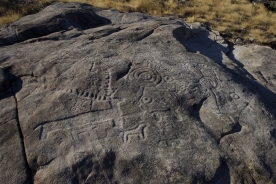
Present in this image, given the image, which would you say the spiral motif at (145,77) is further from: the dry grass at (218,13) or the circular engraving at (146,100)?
the dry grass at (218,13)

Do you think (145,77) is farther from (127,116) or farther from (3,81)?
(3,81)

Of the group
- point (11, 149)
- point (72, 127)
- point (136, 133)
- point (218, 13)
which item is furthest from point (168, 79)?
point (218, 13)

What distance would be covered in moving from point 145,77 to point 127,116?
0.80 meters

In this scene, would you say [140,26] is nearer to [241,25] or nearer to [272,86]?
[272,86]

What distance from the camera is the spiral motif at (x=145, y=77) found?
385 centimetres

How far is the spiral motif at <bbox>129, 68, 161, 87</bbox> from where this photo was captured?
12.6 ft

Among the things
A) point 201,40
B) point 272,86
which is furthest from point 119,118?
point 201,40

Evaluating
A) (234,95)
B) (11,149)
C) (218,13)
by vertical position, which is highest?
(234,95)

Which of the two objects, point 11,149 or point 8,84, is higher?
point 8,84

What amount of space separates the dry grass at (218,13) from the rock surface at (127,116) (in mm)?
4993

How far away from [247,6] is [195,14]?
117 inches

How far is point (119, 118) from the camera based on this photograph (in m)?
3.33

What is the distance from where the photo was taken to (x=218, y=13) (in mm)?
11211

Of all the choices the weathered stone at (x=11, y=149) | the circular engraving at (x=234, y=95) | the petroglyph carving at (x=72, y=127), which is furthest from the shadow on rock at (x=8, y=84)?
the circular engraving at (x=234, y=95)
